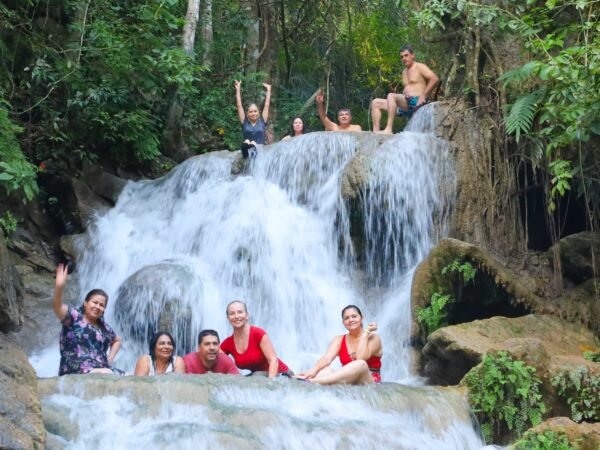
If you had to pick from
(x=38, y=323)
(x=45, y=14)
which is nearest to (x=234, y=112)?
(x=45, y=14)

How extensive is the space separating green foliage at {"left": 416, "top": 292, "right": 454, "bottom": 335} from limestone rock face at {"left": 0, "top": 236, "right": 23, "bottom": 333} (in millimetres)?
3911

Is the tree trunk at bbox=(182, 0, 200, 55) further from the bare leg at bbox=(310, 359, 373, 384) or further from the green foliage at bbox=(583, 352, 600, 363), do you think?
the green foliage at bbox=(583, 352, 600, 363)

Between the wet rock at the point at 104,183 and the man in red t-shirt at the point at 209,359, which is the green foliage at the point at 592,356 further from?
the wet rock at the point at 104,183

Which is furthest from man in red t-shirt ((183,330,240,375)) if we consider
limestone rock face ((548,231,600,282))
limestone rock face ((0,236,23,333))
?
limestone rock face ((548,231,600,282))

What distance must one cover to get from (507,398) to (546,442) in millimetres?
809

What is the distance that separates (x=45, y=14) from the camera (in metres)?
11.0

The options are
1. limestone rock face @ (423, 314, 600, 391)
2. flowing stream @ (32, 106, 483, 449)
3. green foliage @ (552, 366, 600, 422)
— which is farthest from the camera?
limestone rock face @ (423, 314, 600, 391)

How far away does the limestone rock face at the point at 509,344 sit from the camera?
6.00m

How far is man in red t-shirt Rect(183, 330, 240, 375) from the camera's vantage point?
641 cm

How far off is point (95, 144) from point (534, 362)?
28.0ft

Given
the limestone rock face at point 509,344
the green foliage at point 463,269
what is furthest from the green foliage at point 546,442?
the green foliage at point 463,269

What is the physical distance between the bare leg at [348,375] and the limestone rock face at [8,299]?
2531 millimetres

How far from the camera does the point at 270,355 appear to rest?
657 cm

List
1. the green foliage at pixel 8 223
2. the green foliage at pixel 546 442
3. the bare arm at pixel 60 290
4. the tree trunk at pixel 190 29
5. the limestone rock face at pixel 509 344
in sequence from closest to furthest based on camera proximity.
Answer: the green foliage at pixel 546 442 → the limestone rock face at pixel 509 344 → the bare arm at pixel 60 290 → the green foliage at pixel 8 223 → the tree trunk at pixel 190 29
